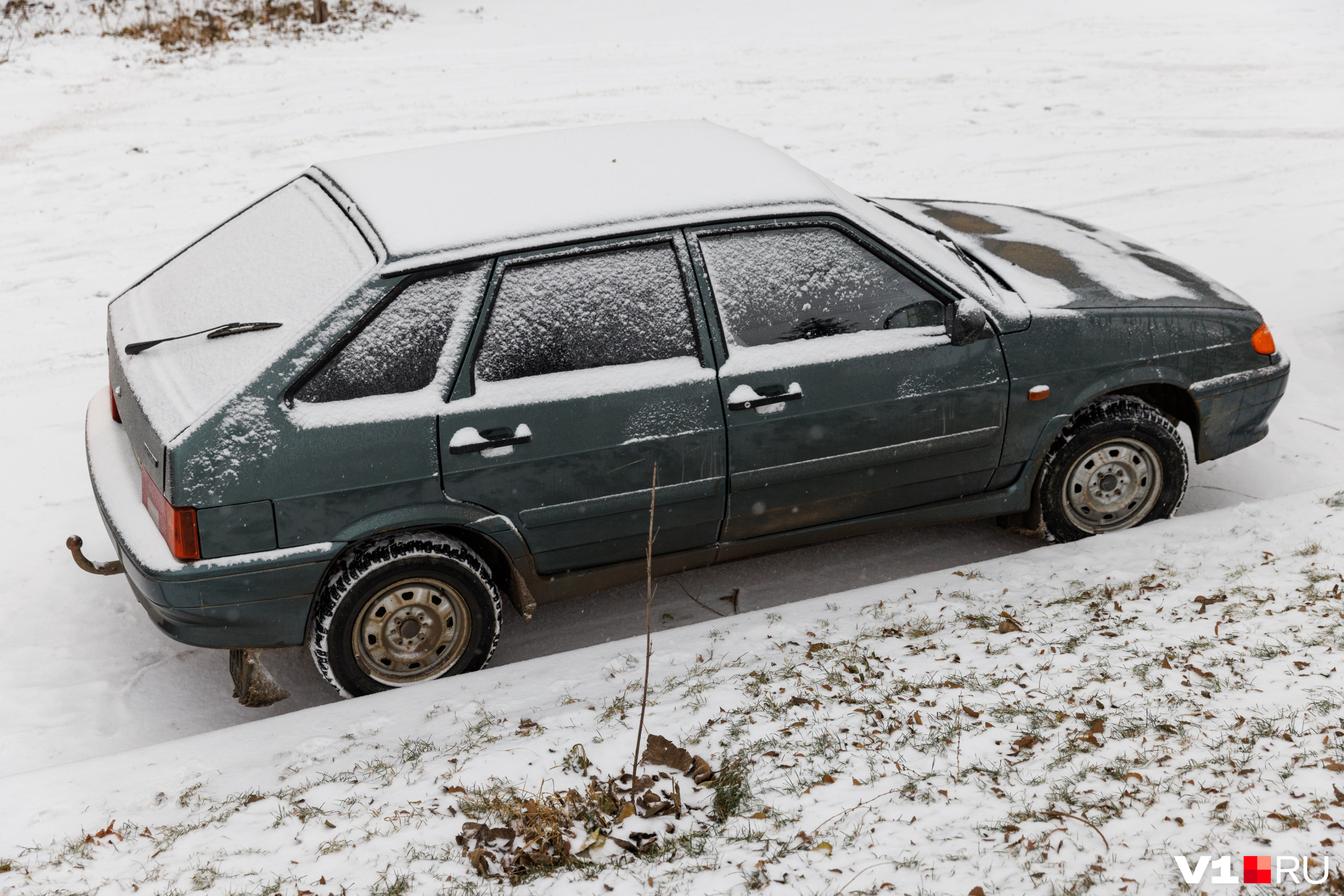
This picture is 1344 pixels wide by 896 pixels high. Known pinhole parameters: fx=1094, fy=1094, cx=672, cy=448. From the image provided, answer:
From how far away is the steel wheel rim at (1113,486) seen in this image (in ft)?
15.3

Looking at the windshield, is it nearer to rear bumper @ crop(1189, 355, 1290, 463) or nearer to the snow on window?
the snow on window

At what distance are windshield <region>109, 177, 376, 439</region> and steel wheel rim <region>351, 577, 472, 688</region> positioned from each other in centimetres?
93

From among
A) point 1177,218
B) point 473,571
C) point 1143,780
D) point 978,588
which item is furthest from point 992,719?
point 1177,218

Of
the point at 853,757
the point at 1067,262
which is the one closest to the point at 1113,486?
the point at 1067,262

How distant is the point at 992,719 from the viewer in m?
3.58

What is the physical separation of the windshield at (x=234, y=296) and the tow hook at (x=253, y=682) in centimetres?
95

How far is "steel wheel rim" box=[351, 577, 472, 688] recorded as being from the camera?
394 cm

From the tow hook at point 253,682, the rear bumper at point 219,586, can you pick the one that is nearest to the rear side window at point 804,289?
the rear bumper at point 219,586

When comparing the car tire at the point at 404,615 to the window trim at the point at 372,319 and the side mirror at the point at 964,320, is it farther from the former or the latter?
the side mirror at the point at 964,320

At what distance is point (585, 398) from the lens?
3854 millimetres

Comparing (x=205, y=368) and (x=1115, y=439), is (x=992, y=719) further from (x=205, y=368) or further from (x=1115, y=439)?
(x=205, y=368)

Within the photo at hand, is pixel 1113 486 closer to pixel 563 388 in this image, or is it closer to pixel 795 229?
pixel 795 229

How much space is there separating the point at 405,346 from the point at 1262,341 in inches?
142

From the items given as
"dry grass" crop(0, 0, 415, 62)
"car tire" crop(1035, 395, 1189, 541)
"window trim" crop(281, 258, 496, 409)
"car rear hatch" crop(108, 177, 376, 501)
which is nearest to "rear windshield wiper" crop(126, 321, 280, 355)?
"car rear hatch" crop(108, 177, 376, 501)
